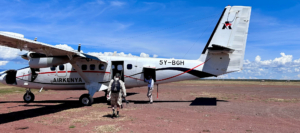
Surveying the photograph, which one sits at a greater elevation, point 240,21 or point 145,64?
point 240,21

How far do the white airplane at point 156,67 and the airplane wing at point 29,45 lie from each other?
3.27ft

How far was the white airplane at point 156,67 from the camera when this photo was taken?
13.8m

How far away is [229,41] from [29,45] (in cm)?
1196

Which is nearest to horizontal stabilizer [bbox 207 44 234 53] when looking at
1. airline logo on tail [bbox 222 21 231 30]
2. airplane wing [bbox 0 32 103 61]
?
airline logo on tail [bbox 222 21 231 30]

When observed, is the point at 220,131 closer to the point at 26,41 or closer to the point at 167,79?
the point at 167,79

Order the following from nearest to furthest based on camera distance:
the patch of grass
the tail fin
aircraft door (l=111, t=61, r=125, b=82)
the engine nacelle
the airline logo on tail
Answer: the patch of grass, the engine nacelle, the tail fin, the airline logo on tail, aircraft door (l=111, t=61, r=125, b=82)

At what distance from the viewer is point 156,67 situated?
14.5 meters

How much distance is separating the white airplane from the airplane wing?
100cm

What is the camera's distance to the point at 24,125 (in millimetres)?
8328

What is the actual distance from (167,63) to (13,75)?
37.9ft

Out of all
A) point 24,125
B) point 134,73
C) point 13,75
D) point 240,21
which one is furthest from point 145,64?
point 13,75

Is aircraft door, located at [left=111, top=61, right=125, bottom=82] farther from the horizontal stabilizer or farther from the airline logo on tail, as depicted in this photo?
the airline logo on tail

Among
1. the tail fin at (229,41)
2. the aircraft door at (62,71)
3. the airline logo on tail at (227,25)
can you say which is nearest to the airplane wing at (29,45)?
the aircraft door at (62,71)

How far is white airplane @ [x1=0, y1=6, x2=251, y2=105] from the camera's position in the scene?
13828mm
